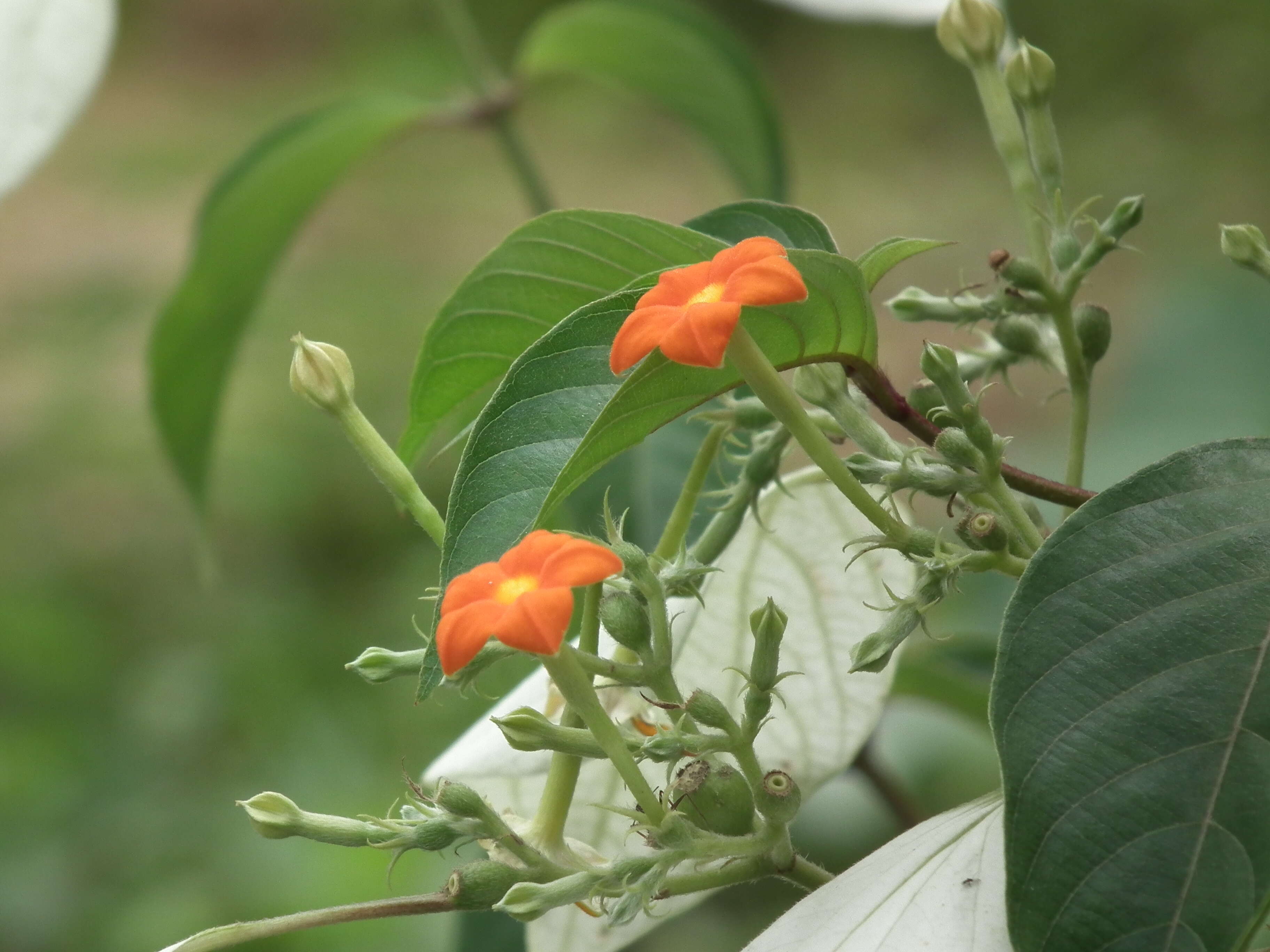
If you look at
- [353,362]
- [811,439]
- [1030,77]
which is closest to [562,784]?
[811,439]

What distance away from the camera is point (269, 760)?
1.96 metres

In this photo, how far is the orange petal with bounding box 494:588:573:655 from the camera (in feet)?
1.10

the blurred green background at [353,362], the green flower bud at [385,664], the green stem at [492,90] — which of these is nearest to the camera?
the green flower bud at [385,664]

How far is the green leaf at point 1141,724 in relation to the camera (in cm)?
34

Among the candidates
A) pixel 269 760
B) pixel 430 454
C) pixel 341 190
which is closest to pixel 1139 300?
pixel 430 454

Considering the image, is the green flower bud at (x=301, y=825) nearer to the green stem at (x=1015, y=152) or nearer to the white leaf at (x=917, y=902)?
the white leaf at (x=917, y=902)

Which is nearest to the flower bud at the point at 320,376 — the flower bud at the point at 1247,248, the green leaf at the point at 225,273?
the flower bud at the point at 1247,248

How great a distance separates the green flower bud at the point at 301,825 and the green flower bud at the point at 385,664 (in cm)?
5

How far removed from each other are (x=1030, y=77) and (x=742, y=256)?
9.7 inches

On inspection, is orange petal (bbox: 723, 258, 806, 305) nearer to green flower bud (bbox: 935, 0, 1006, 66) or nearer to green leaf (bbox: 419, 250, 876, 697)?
green leaf (bbox: 419, 250, 876, 697)

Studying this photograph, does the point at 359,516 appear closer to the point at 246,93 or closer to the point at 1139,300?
the point at 1139,300

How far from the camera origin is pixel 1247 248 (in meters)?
0.46

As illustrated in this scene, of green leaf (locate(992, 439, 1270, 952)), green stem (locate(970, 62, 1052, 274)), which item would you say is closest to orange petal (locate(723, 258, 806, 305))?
green leaf (locate(992, 439, 1270, 952))

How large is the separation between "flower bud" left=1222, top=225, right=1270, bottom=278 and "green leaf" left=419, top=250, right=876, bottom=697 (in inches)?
5.7
